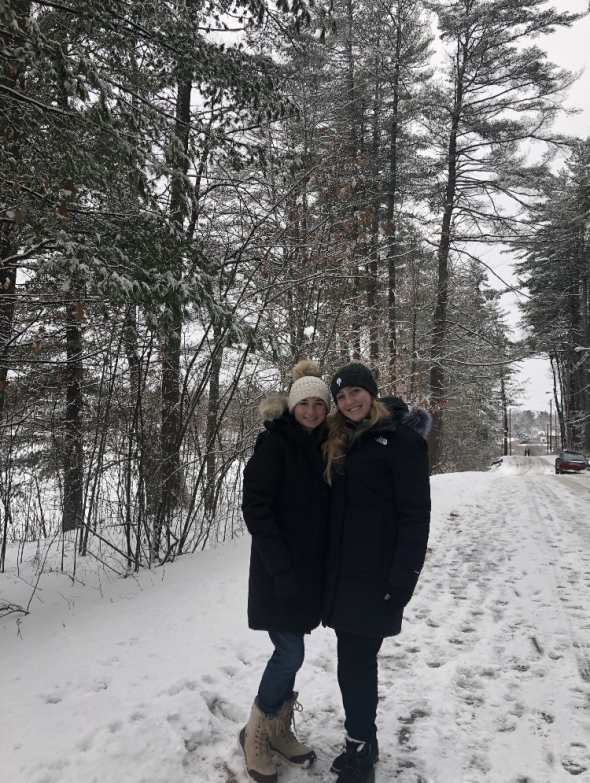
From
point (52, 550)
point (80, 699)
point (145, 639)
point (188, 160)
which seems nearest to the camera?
point (80, 699)

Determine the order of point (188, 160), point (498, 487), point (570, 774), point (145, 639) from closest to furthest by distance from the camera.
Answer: point (570, 774), point (145, 639), point (188, 160), point (498, 487)

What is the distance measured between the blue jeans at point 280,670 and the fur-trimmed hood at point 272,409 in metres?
1.04

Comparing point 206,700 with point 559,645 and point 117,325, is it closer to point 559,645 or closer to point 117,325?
point 559,645

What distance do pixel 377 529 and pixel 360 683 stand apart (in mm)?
747

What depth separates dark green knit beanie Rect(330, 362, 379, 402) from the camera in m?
2.54

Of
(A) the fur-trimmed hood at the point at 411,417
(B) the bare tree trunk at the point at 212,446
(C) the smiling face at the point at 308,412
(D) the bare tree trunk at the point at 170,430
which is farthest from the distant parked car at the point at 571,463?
(C) the smiling face at the point at 308,412

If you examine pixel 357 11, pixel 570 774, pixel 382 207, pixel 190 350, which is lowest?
pixel 570 774

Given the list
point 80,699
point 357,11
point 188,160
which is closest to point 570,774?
point 80,699

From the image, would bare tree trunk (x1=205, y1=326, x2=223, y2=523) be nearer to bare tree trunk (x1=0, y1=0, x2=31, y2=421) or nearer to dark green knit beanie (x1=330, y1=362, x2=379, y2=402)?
bare tree trunk (x1=0, y1=0, x2=31, y2=421)

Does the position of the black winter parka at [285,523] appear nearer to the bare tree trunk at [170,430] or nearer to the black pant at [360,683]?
the black pant at [360,683]

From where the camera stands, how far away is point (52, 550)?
760 cm

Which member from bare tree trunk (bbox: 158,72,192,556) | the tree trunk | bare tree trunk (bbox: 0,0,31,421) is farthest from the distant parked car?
bare tree trunk (bbox: 0,0,31,421)

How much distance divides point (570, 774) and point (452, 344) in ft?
49.6

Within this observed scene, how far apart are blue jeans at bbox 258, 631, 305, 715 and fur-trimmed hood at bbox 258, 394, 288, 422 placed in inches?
41.0
